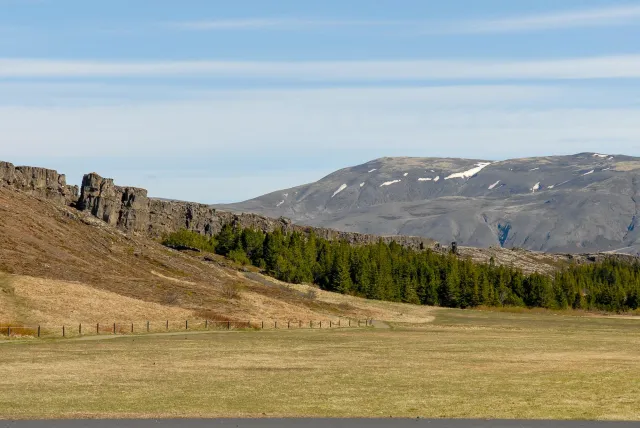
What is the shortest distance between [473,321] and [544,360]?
83.8 metres

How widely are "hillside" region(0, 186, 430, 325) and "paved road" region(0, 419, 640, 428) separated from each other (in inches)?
2623

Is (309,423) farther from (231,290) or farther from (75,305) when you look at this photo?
(231,290)

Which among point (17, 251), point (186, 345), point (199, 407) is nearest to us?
point (199, 407)

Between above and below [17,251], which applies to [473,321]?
below

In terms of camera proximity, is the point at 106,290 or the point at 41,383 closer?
the point at 41,383

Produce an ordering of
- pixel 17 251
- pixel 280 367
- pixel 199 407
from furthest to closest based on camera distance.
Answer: pixel 17 251
pixel 280 367
pixel 199 407

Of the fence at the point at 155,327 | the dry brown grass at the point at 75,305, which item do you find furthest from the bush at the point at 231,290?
the dry brown grass at the point at 75,305

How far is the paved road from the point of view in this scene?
38.2 m

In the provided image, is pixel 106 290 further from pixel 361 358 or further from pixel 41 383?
pixel 41 383

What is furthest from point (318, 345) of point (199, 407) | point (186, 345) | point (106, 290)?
point (106, 290)

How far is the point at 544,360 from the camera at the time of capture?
70.6 m

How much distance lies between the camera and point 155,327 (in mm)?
110938

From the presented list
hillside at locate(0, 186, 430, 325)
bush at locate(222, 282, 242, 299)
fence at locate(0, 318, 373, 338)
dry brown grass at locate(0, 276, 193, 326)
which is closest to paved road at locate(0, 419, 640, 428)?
fence at locate(0, 318, 373, 338)

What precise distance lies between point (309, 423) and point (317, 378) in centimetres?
1700
